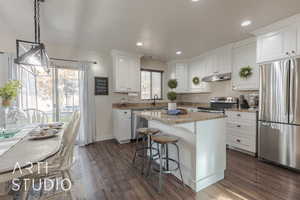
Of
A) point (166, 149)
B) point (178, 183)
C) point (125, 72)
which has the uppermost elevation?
point (125, 72)

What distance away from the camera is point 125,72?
3.99 m

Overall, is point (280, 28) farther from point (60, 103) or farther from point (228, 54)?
point (60, 103)

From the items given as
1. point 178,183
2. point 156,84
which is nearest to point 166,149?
point 178,183

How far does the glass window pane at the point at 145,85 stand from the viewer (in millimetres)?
4793

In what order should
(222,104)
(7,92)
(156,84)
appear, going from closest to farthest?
1. (7,92)
2. (222,104)
3. (156,84)

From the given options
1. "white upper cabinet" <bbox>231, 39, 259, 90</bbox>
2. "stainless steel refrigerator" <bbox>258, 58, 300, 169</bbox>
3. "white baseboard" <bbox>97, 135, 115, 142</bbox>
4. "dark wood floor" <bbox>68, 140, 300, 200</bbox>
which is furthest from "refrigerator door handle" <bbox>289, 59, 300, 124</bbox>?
"white baseboard" <bbox>97, 135, 115, 142</bbox>

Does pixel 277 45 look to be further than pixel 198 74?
No

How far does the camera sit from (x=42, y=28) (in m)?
2.59

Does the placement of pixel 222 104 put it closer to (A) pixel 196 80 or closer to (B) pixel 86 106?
(A) pixel 196 80

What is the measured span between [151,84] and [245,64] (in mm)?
2829

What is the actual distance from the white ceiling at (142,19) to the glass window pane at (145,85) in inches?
59.7

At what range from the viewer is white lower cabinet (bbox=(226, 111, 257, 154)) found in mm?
2770

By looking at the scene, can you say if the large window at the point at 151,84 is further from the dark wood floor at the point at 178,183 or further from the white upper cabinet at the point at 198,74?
the dark wood floor at the point at 178,183

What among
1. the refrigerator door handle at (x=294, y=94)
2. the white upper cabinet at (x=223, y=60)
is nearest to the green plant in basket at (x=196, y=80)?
the white upper cabinet at (x=223, y=60)
